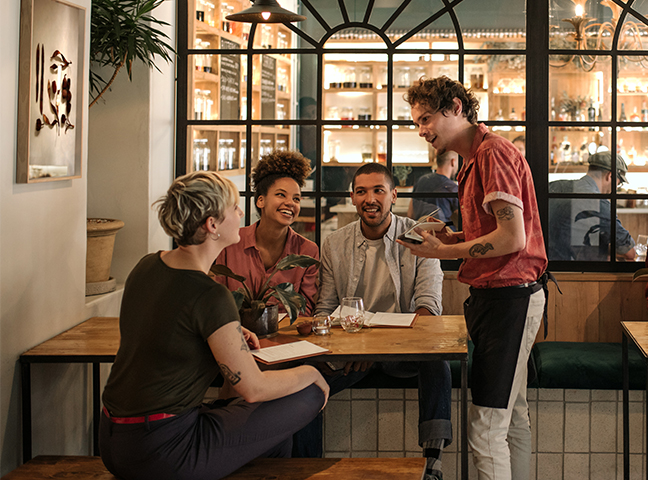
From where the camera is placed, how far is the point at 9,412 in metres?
2.29

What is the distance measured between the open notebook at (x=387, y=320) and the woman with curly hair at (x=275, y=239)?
33 centimetres

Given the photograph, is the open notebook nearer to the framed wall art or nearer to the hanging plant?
the framed wall art

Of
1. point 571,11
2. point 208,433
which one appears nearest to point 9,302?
point 208,433

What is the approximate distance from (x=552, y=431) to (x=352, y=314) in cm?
139

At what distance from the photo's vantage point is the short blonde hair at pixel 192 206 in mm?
1852

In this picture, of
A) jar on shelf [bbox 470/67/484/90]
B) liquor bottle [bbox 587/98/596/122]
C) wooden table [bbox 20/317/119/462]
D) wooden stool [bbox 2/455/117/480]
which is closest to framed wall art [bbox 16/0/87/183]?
wooden table [bbox 20/317/119/462]

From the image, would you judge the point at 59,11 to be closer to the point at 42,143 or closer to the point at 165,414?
the point at 42,143

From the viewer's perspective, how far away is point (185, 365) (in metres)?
1.80

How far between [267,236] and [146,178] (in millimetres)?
1001

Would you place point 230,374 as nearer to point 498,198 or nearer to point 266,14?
point 498,198

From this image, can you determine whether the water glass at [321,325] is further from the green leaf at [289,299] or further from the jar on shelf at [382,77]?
the jar on shelf at [382,77]

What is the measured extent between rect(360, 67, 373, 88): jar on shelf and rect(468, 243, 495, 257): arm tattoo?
1.93 meters

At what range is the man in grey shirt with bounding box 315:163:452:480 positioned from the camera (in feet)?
9.71

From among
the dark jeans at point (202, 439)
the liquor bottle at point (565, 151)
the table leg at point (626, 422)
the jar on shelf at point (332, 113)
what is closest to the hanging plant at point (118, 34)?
the jar on shelf at point (332, 113)
